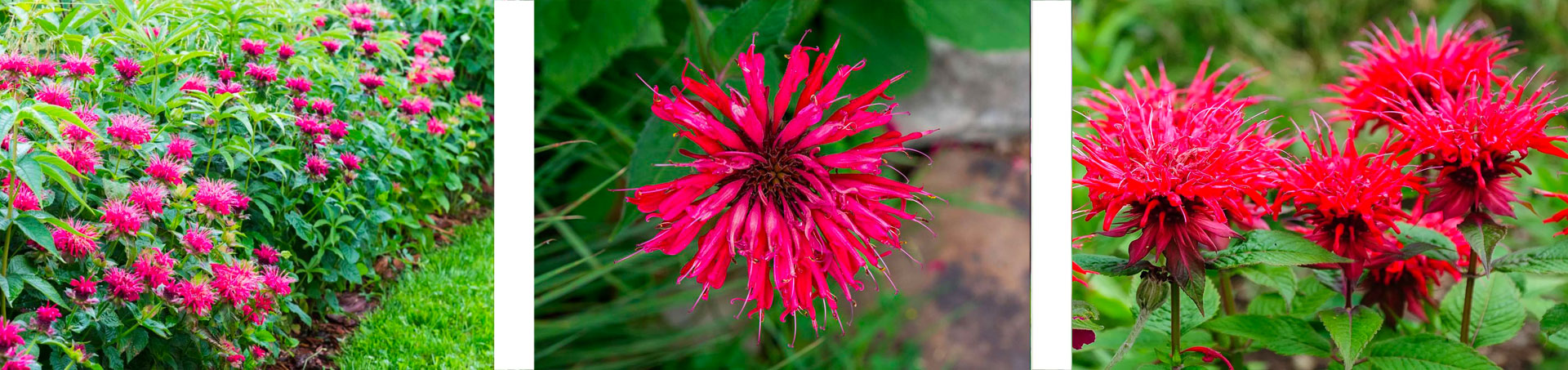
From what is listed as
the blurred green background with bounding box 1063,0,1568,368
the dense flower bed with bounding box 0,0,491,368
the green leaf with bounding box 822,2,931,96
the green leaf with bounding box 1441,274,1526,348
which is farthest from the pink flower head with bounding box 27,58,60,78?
the green leaf with bounding box 1441,274,1526,348

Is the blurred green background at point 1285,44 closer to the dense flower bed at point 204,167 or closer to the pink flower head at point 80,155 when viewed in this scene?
the dense flower bed at point 204,167

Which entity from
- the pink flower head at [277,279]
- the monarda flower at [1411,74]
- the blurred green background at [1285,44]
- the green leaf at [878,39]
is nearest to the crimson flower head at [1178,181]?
the monarda flower at [1411,74]

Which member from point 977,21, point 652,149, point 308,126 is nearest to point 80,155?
point 308,126

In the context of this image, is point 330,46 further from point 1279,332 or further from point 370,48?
point 1279,332

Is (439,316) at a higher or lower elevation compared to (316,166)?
lower

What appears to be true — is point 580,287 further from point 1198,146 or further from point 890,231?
point 1198,146

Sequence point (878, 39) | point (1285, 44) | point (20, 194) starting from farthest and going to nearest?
point (1285, 44) < point (878, 39) < point (20, 194)
